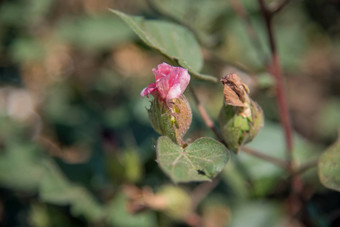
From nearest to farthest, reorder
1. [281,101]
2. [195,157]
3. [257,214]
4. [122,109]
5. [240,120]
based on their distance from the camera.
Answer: [195,157], [240,120], [281,101], [257,214], [122,109]

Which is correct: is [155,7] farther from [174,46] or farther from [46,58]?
[46,58]

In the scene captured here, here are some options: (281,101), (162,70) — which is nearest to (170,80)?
(162,70)

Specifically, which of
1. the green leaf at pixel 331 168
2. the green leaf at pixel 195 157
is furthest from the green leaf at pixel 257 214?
the green leaf at pixel 195 157

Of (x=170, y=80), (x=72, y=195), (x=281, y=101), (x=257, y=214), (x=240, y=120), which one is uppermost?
(x=170, y=80)

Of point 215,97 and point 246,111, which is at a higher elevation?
point 246,111

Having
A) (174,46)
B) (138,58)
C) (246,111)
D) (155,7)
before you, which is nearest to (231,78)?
(246,111)

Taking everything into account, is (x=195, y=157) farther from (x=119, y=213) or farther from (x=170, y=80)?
(x=119, y=213)
